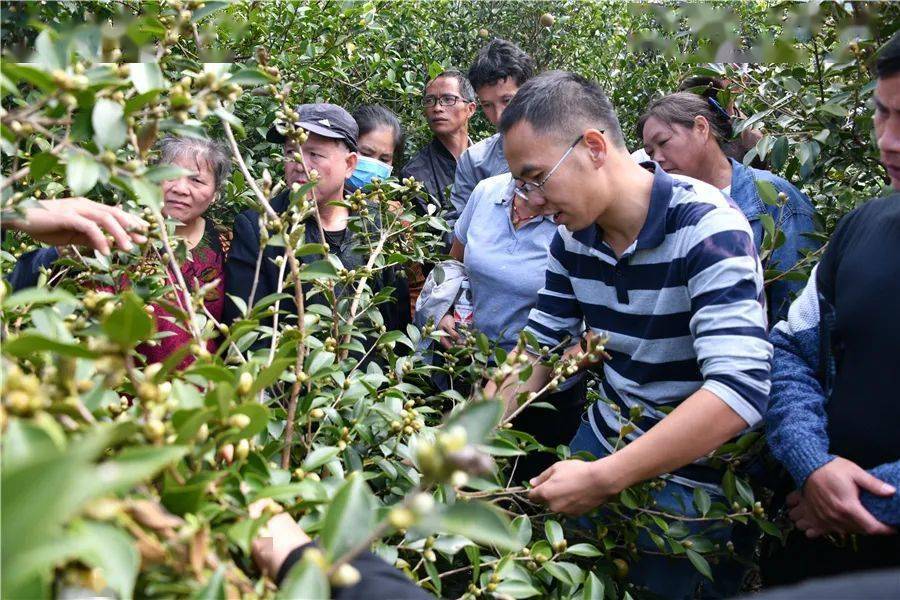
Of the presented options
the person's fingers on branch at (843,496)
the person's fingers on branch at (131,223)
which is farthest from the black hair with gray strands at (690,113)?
the person's fingers on branch at (131,223)

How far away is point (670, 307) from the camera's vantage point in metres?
2.00

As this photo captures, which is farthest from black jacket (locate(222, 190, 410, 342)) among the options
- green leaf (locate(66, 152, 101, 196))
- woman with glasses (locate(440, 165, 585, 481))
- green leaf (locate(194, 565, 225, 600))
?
green leaf (locate(194, 565, 225, 600))

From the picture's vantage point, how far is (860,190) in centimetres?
305

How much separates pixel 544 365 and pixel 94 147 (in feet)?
4.35

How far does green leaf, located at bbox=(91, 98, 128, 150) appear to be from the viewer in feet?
3.53

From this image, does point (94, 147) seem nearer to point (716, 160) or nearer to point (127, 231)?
point (127, 231)

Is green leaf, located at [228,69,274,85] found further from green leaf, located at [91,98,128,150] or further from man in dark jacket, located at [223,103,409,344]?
man in dark jacket, located at [223,103,409,344]

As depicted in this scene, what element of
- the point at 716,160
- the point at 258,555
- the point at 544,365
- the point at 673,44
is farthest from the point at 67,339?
the point at 673,44

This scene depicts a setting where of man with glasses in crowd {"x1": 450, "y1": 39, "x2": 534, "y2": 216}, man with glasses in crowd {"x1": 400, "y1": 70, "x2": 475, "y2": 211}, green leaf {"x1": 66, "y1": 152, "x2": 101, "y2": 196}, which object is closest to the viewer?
green leaf {"x1": 66, "y1": 152, "x2": 101, "y2": 196}

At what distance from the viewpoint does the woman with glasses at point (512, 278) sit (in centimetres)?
301

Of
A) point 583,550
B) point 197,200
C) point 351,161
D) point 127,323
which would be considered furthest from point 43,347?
point 351,161

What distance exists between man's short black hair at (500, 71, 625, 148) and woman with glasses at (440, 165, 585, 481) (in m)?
0.72

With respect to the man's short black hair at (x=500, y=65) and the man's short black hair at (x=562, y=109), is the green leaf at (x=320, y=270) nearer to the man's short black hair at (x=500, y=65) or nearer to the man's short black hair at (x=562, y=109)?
the man's short black hair at (x=562, y=109)

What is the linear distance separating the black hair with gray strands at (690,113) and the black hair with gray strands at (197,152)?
1765 millimetres
